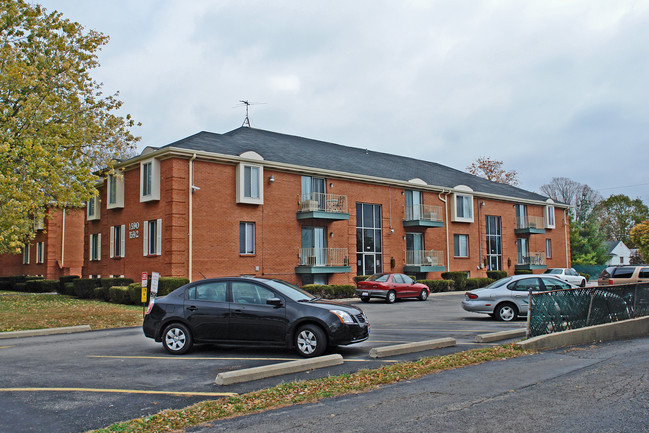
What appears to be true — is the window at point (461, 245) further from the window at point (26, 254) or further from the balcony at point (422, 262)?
the window at point (26, 254)

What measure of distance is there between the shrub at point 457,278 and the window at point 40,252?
93.8 feet

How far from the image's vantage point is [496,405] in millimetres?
6523

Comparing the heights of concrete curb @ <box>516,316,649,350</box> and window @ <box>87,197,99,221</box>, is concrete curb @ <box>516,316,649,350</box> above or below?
below

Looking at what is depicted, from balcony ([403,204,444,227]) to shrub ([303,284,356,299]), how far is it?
761cm

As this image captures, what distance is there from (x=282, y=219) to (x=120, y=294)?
8.71 meters

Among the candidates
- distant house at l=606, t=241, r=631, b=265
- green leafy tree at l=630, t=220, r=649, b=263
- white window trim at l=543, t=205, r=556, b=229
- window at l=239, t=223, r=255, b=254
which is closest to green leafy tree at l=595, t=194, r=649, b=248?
distant house at l=606, t=241, r=631, b=265

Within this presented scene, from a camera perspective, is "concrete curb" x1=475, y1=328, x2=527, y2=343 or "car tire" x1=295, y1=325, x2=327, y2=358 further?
"concrete curb" x1=475, y1=328, x2=527, y2=343

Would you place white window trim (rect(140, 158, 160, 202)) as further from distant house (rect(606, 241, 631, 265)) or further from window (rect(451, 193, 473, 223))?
distant house (rect(606, 241, 631, 265))

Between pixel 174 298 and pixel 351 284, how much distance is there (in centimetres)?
2049

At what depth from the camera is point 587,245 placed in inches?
2346

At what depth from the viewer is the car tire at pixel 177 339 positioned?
10500mm

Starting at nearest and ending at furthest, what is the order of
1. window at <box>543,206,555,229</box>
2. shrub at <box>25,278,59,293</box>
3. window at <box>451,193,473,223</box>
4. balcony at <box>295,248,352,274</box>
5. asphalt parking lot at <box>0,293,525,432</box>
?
asphalt parking lot at <box>0,293,525,432</box> → balcony at <box>295,248,352,274</box> → shrub at <box>25,278,59,293</box> → window at <box>451,193,473,223</box> → window at <box>543,206,555,229</box>

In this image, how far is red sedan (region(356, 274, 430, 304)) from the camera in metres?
26.6

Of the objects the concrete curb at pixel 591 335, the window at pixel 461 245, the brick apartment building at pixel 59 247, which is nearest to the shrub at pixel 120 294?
the brick apartment building at pixel 59 247
